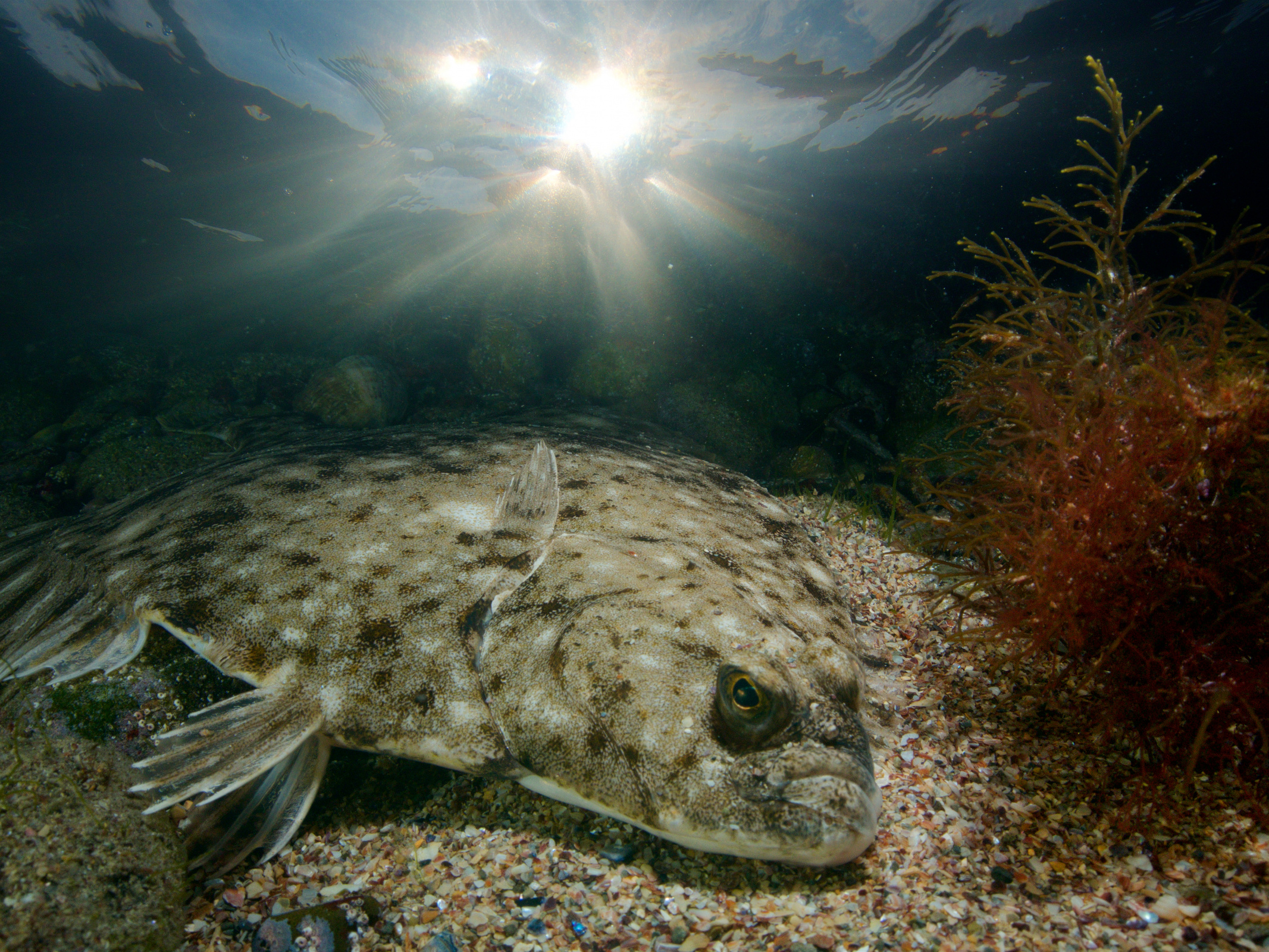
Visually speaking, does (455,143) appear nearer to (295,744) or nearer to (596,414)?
(596,414)

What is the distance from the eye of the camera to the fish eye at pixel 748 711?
1.95m

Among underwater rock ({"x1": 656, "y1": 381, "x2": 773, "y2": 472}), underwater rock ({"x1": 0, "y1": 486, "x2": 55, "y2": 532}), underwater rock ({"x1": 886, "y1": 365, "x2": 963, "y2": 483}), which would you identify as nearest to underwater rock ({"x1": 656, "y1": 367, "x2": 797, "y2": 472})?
underwater rock ({"x1": 656, "y1": 381, "x2": 773, "y2": 472})

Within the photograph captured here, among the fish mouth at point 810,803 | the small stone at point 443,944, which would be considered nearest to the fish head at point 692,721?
the fish mouth at point 810,803

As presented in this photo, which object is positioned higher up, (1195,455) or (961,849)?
(1195,455)

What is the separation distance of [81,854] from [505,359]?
8.04 metres

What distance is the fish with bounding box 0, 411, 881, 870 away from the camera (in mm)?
1950

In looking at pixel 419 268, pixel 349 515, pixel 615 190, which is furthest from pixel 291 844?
pixel 419 268

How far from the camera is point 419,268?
15070 mm

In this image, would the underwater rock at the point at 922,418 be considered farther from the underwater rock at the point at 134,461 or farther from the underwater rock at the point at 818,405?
the underwater rock at the point at 134,461

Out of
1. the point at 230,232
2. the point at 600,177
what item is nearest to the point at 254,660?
the point at 600,177

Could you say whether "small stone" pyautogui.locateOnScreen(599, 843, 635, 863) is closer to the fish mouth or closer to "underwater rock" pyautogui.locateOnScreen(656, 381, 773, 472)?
the fish mouth

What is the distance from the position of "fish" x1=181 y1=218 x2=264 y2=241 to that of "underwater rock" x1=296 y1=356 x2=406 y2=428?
428 inches

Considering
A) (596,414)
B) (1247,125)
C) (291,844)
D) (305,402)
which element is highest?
(1247,125)

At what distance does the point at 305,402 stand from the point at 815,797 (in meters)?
8.55
